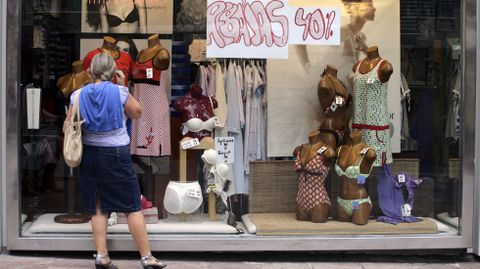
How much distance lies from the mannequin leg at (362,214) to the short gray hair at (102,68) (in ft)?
7.29

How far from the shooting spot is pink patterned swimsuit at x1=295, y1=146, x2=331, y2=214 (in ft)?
17.4

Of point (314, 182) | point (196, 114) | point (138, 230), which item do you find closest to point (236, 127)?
point (196, 114)

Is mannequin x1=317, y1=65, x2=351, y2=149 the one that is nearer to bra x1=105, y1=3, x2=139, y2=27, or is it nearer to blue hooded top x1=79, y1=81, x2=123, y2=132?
bra x1=105, y1=3, x2=139, y2=27

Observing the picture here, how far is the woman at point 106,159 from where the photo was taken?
174 inches

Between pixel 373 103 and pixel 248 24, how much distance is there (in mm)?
1191

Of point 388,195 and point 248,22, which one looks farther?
point 388,195

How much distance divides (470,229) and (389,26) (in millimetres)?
1822

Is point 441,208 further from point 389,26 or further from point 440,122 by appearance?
point 389,26

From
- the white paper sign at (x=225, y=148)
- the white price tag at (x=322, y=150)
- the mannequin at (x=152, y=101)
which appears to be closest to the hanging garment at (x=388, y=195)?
the white price tag at (x=322, y=150)

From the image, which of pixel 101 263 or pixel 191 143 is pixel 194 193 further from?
pixel 101 263

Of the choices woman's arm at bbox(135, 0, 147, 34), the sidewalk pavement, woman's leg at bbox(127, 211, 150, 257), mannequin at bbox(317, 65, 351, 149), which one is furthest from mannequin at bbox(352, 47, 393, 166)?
woman's leg at bbox(127, 211, 150, 257)

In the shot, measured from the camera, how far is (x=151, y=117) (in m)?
5.43

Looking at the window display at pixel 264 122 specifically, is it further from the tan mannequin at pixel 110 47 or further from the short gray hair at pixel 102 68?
the short gray hair at pixel 102 68

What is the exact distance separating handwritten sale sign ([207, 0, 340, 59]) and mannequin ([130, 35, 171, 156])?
1.52 ft
